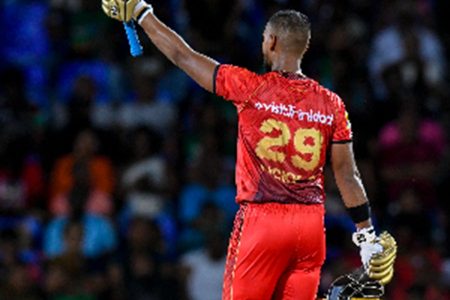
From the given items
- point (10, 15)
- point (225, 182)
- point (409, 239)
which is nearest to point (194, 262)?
point (225, 182)

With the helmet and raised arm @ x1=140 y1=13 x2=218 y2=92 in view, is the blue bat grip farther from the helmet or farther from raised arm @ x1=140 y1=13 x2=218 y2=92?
the helmet

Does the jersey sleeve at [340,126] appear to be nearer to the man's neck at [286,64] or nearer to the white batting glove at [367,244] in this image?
the man's neck at [286,64]

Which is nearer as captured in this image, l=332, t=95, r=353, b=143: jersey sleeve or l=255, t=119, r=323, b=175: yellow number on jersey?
l=255, t=119, r=323, b=175: yellow number on jersey

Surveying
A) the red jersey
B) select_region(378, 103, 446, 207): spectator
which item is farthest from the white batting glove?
select_region(378, 103, 446, 207): spectator

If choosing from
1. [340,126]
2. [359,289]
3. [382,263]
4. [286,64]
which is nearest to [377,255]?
[382,263]

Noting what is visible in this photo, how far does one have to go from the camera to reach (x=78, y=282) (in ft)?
33.0

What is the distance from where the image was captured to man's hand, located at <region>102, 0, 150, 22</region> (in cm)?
630

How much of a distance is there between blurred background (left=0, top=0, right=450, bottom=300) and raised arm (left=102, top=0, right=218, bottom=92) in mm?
3939

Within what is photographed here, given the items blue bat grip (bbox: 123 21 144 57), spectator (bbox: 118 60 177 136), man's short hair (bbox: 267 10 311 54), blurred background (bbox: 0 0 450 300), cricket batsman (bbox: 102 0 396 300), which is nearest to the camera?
cricket batsman (bbox: 102 0 396 300)

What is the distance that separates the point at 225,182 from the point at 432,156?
208 centimetres

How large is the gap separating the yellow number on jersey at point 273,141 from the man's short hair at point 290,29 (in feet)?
1.49

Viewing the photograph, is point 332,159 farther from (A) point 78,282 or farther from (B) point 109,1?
(A) point 78,282

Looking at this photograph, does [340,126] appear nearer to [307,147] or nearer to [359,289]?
[307,147]

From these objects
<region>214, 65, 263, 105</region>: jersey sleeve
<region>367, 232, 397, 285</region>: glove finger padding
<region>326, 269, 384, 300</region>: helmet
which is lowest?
<region>326, 269, 384, 300</region>: helmet
